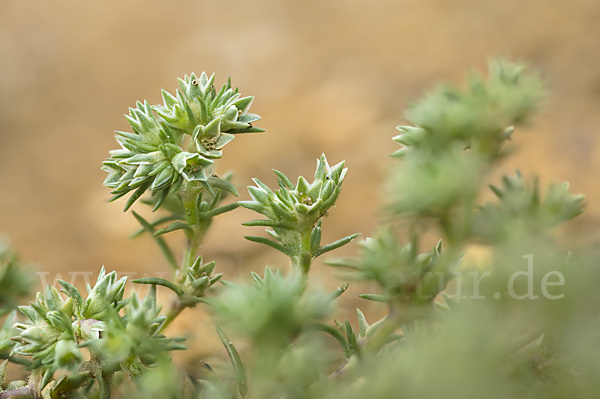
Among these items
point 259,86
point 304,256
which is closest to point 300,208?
point 304,256

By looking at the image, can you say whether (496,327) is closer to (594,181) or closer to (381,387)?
(381,387)

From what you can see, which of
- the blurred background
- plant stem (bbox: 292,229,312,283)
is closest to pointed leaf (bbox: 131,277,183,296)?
plant stem (bbox: 292,229,312,283)

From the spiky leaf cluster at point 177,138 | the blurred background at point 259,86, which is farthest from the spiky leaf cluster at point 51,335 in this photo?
the blurred background at point 259,86

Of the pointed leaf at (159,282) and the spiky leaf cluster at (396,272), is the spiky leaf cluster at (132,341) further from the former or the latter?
the spiky leaf cluster at (396,272)

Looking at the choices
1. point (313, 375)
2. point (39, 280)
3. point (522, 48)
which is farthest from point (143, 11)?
point (313, 375)

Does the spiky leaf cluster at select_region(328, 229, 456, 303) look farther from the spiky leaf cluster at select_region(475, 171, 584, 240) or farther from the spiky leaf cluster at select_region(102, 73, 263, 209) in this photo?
the spiky leaf cluster at select_region(102, 73, 263, 209)

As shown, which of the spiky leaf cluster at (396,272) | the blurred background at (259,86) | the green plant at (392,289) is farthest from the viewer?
the blurred background at (259,86)

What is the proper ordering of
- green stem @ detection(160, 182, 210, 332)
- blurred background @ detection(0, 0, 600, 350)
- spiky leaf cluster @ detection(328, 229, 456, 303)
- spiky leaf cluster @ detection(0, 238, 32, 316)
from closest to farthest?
spiky leaf cluster @ detection(328, 229, 456, 303) → green stem @ detection(160, 182, 210, 332) → spiky leaf cluster @ detection(0, 238, 32, 316) → blurred background @ detection(0, 0, 600, 350)
